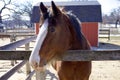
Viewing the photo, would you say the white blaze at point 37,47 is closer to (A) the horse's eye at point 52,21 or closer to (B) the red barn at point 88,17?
(A) the horse's eye at point 52,21

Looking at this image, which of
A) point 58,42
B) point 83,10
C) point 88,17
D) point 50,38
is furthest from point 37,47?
point 83,10

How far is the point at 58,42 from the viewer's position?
310 cm

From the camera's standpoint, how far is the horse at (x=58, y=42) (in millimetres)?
2842

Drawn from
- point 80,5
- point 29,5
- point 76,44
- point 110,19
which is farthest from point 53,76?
point 110,19

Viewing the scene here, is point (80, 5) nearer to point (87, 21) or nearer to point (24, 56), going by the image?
point (87, 21)

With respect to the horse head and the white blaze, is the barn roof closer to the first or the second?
the horse head

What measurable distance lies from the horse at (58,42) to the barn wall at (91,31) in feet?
64.8

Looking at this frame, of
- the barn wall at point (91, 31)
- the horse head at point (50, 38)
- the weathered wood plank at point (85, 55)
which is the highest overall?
the horse head at point (50, 38)

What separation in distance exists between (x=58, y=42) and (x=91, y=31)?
67.2ft

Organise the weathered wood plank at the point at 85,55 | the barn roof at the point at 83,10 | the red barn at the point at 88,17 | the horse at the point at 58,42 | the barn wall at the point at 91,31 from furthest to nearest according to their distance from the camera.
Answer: the barn roof at the point at 83,10
the red barn at the point at 88,17
the barn wall at the point at 91,31
the weathered wood plank at the point at 85,55
the horse at the point at 58,42

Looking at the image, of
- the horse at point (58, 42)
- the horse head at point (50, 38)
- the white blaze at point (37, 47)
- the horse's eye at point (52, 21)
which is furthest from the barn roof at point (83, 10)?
the white blaze at point (37, 47)

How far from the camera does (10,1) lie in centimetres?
5316

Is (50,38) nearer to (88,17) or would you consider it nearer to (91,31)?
(91,31)

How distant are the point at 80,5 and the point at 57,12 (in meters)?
22.5
